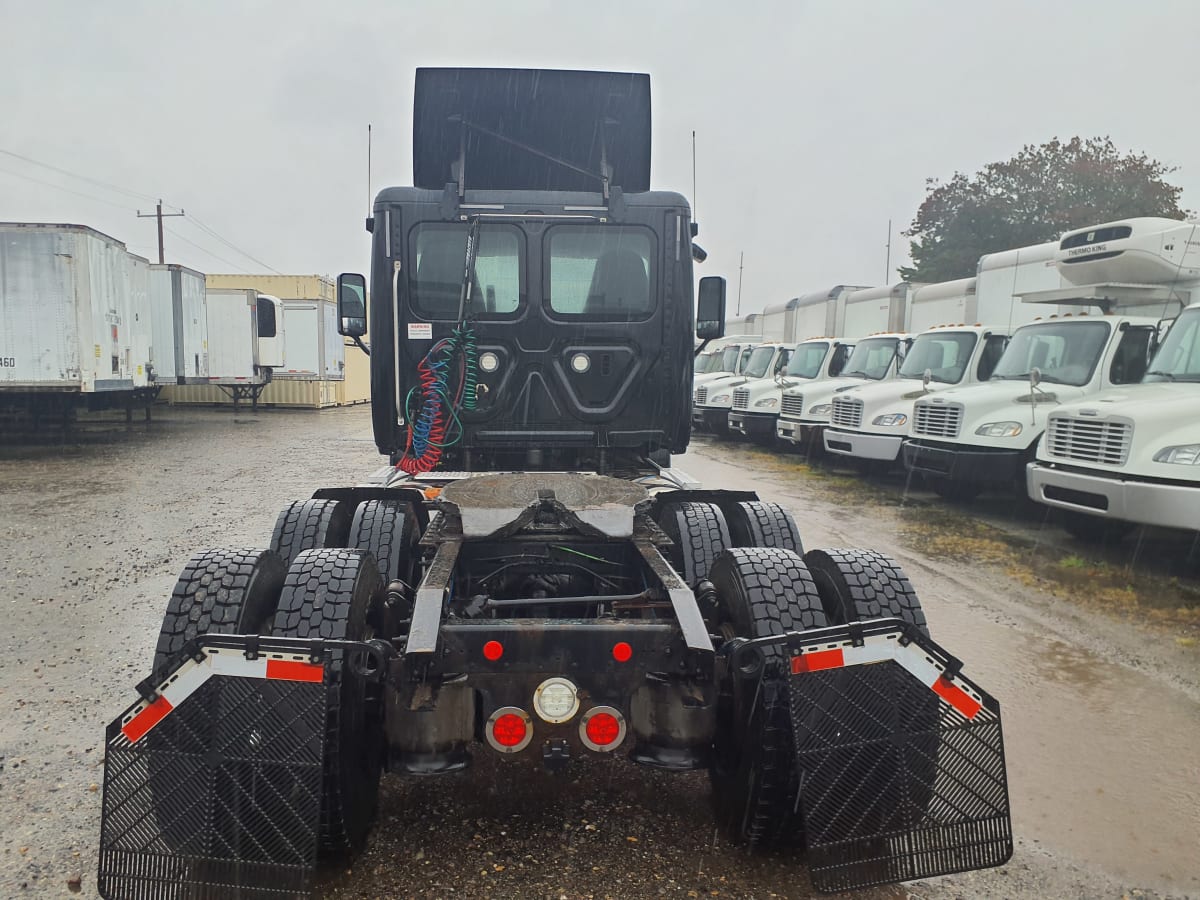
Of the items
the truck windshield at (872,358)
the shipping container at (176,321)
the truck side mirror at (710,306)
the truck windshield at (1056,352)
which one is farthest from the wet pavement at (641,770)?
the shipping container at (176,321)

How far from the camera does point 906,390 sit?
11.7 metres

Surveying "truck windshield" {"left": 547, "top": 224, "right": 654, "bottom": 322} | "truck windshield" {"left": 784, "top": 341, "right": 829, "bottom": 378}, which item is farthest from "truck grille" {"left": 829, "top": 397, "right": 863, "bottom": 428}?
"truck windshield" {"left": 547, "top": 224, "right": 654, "bottom": 322}

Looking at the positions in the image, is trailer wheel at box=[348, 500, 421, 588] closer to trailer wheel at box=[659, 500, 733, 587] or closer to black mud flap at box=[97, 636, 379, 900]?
trailer wheel at box=[659, 500, 733, 587]

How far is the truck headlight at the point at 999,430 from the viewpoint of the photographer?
8.91m

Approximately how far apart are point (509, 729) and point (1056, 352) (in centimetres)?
888

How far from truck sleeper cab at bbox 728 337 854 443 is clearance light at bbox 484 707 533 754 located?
12998 millimetres

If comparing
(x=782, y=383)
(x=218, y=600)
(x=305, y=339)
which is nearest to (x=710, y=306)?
(x=218, y=600)

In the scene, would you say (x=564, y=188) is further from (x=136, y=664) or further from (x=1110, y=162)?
(x=1110, y=162)

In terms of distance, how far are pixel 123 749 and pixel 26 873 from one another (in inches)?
31.2

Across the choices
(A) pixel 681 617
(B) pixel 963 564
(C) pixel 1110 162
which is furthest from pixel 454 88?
(C) pixel 1110 162

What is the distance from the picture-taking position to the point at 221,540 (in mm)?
7559

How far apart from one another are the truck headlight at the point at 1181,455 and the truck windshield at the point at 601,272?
4094 millimetres

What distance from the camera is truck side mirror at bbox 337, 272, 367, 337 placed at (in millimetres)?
5410

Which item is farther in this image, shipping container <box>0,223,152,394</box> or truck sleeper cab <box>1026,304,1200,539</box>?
shipping container <box>0,223,152,394</box>
